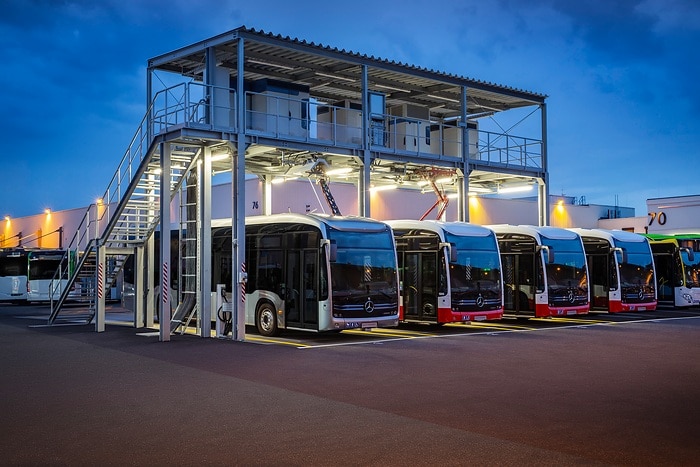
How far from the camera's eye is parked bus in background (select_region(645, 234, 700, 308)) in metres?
32.0

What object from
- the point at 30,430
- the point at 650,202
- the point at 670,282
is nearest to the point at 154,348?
the point at 30,430

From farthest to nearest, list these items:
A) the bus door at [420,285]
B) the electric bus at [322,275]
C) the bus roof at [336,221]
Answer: the bus door at [420,285] < the bus roof at [336,221] < the electric bus at [322,275]

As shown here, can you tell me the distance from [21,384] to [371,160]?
14.0 m

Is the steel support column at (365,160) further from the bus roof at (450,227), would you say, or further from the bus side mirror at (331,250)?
the bus side mirror at (331,250)

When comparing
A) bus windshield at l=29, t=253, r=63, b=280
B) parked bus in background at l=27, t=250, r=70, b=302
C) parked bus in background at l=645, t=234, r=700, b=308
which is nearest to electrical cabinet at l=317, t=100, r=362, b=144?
parked bus in background at l=645, t=234, r=700, b=308

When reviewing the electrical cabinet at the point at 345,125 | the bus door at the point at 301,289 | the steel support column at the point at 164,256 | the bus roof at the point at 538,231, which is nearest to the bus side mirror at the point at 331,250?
the bus door at the point at 301,289

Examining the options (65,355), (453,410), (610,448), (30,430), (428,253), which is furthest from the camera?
(428,253)

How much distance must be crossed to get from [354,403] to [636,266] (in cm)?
2032

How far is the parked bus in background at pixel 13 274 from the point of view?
4097 centimetres

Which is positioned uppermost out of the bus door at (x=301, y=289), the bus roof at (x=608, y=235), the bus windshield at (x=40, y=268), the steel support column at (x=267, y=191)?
the steel support column at (x=267, y=191)

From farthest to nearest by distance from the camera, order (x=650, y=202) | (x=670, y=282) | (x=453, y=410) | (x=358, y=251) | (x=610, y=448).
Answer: (x=650, y=202), (x=670, y=282), (x=358, y=251), (x=453, y=410), (x=610, y=448)

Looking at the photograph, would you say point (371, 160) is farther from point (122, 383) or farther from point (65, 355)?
point (122, 383)

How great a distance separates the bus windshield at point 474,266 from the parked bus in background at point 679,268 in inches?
458

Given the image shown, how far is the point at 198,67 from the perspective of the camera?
2472 centimetres
